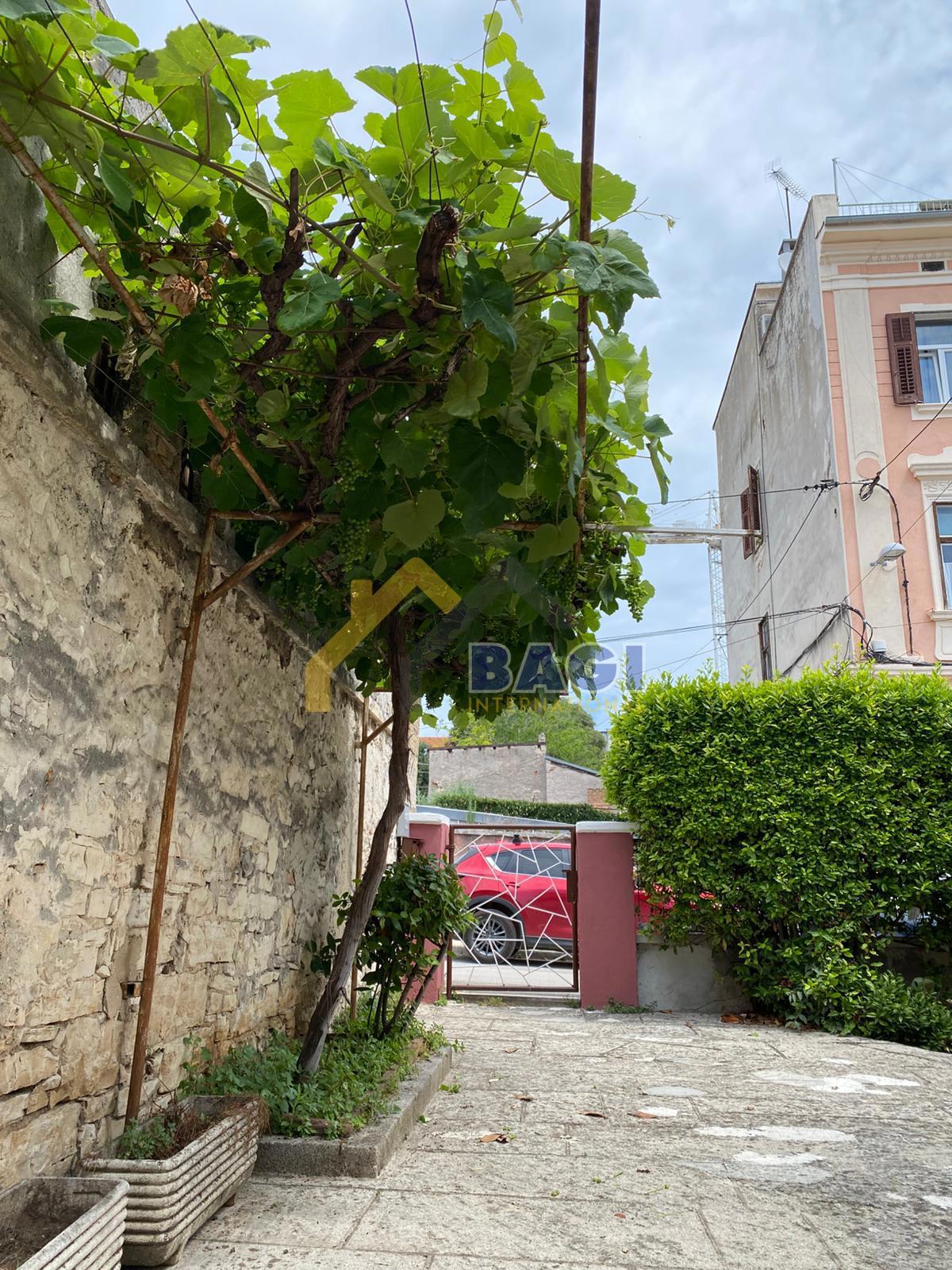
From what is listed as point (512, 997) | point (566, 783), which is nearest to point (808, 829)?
point (512, 997)

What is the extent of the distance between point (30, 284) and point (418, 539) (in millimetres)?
1224

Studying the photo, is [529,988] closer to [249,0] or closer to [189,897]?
[189,897]

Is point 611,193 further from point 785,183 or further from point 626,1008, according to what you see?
point 785,183

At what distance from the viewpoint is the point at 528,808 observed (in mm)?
21797

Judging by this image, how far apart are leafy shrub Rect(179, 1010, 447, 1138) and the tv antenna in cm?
1273

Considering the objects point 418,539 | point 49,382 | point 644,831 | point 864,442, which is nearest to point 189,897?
point 418,539

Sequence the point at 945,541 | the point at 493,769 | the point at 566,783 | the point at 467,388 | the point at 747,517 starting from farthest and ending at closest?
the point at 493,769
the point at 566,783
the point at 747,517
the point at 945,541
the point at 467,388

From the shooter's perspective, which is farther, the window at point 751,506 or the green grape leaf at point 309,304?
the window at point 751,506

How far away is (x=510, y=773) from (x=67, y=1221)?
26.8 meters

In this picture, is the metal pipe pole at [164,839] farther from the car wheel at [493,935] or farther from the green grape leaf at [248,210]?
the car wheel at [493,935]

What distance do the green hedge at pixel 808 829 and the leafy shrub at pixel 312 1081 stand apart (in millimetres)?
3239

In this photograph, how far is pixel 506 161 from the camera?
7.04 ft

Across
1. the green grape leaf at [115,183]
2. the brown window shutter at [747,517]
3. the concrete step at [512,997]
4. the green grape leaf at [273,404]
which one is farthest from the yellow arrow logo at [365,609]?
the brown window shutter at [747,517]

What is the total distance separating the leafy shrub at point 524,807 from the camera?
66.4 feet
